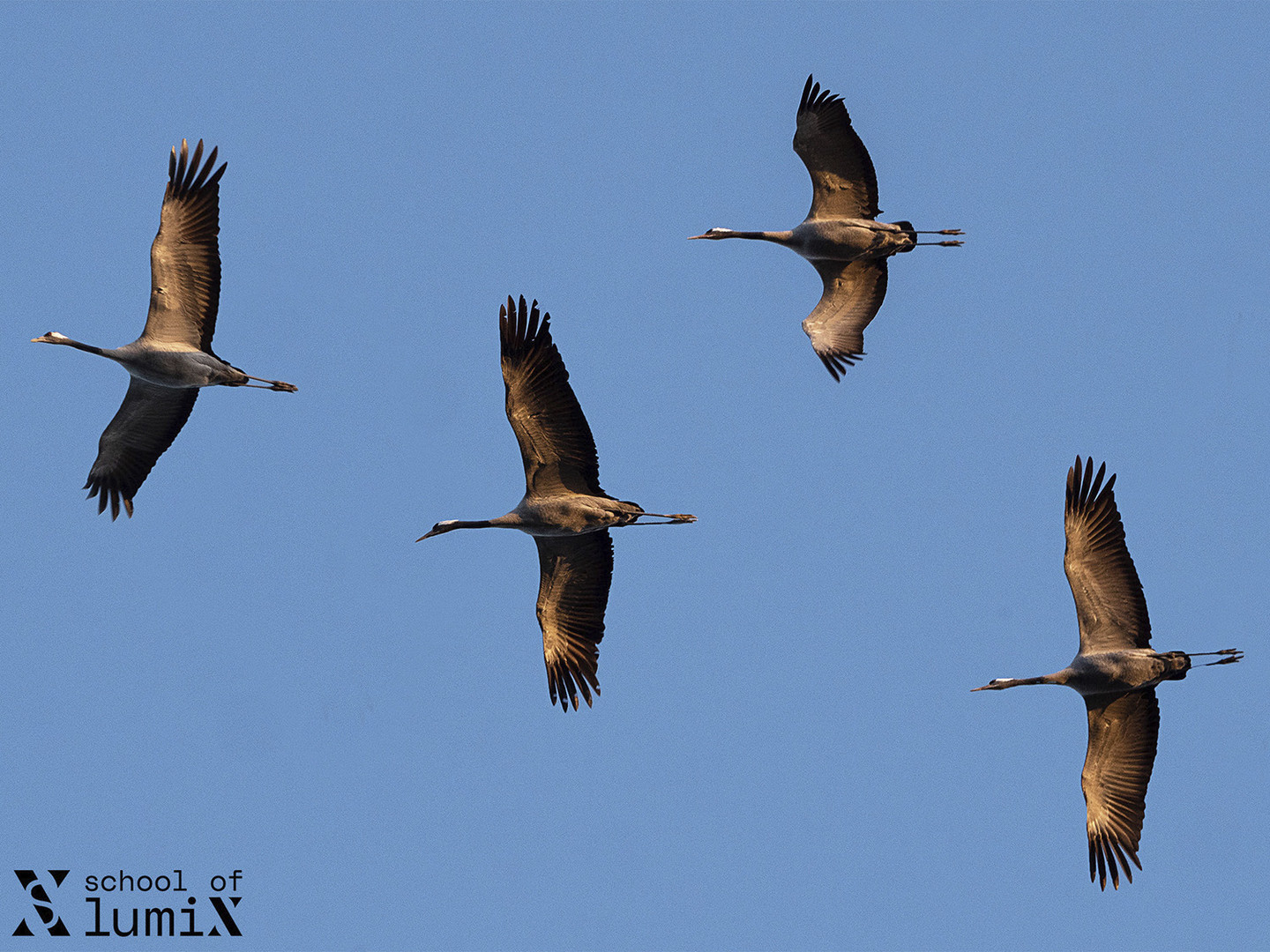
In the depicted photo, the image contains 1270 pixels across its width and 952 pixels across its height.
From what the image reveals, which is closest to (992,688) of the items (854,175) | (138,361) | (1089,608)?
(1089,608)

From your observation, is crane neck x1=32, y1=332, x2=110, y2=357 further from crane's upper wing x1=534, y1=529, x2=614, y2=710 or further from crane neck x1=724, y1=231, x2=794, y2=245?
crane neck x1=724, y1=231, x2=794, y2=245

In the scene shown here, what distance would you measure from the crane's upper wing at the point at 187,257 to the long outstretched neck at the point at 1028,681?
1215cm

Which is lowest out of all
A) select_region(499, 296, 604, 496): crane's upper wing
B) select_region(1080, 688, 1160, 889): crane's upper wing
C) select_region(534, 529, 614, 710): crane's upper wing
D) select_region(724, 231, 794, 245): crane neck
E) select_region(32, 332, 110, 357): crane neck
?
select_region(1080, 688, 1160, 889): crane's upper wing

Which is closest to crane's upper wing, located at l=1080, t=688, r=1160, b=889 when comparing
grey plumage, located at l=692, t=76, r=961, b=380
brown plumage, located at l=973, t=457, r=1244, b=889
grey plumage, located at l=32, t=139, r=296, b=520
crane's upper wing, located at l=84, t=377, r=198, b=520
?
brown plumage, located at l=973, t=457, r=1244, b=889

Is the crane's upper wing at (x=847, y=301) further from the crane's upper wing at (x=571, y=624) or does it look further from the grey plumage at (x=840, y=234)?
the crane's upper wing at (x=571, y=624)

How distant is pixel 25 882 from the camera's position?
26.3m

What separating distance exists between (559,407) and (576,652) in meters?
3.66

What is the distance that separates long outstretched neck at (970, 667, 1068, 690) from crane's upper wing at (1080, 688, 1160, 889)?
550 millimetres

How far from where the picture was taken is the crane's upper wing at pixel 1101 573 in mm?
24656

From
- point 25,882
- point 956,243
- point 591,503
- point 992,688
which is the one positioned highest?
point 956,243

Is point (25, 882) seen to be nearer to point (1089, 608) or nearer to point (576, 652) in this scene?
point (576, 652)

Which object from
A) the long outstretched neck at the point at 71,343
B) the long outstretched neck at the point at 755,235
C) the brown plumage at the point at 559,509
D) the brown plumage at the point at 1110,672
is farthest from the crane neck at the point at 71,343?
the brown plumage at the point at 1110,672

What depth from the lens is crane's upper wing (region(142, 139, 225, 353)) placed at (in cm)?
2573

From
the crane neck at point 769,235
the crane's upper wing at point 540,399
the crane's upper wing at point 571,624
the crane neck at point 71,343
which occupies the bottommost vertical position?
the crane's upper wing at point 571,624
